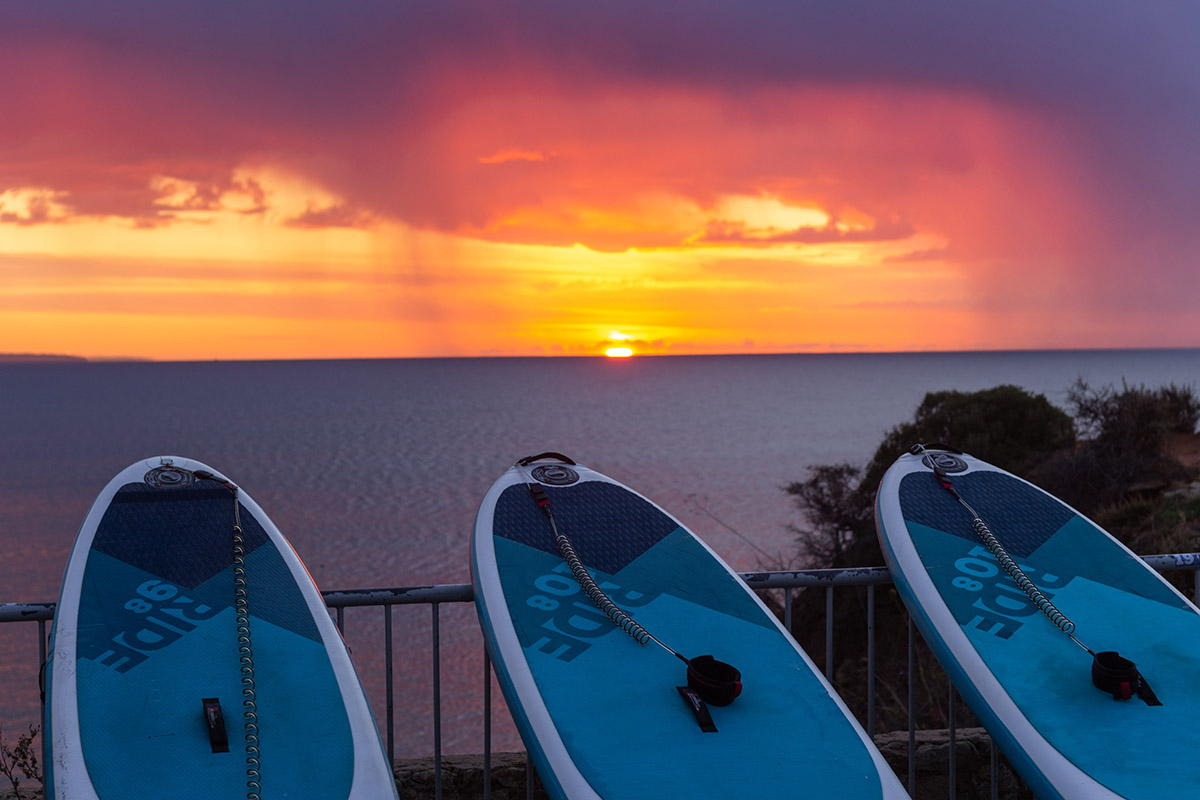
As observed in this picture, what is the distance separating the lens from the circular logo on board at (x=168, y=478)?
123 inches

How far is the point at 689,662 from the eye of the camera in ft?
8.47

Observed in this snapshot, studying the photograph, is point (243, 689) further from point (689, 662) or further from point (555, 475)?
point (555, 475)

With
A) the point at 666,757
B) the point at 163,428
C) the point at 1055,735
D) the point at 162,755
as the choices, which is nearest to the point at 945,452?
the point at 1055,735

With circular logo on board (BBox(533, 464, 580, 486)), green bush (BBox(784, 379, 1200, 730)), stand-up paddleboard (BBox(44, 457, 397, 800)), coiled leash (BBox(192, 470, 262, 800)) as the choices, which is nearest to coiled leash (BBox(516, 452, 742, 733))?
circular logo on board (BBox(533, 464, 580, 486))

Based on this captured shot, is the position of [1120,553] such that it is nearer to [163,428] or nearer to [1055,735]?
[1055,735]

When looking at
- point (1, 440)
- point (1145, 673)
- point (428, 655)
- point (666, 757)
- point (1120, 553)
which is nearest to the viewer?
point (666, 757)

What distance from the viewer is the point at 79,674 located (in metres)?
2.38

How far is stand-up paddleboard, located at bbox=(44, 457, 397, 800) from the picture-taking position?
85.1 inches

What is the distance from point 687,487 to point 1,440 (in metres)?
54.6

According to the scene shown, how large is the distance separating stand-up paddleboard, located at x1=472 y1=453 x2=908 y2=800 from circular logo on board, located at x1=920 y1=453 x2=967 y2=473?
1.07 m

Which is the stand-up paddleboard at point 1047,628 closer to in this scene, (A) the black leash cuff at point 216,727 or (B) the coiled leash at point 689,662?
(B) the coiled leash at point 689,662

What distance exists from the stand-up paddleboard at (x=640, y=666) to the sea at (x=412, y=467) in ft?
9.47

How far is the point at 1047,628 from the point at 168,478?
297cm

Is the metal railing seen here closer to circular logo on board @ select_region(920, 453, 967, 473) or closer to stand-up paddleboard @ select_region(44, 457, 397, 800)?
stand-up paddleboard @ select_region(44, 457, 397, 800)
